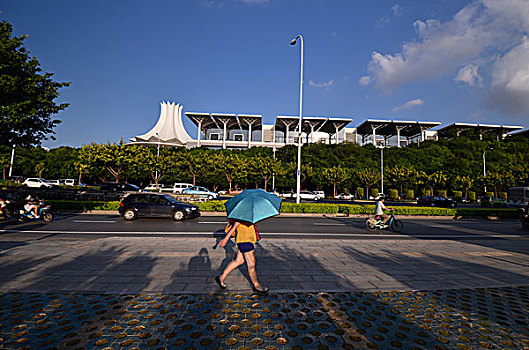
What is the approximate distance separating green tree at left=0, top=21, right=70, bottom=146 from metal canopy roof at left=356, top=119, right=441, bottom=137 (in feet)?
269

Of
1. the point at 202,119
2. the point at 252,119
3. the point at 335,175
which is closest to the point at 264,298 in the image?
the point at 335,175

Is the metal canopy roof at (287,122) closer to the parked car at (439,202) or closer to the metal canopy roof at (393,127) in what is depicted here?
the metal canopy roof at (393,127)

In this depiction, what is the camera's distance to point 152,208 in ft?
44.8

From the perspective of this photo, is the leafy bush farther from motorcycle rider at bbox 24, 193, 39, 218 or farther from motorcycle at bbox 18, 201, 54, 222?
motorcycle rider at bbox 24, 193, 39, 218

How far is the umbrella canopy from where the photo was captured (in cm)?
386

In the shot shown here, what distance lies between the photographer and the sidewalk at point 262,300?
300 centimetres

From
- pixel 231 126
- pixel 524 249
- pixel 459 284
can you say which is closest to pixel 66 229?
pixel 459 284

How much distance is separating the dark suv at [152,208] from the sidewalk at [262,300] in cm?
634

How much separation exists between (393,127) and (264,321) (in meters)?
94.5

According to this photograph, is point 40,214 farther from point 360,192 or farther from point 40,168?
point 40,168

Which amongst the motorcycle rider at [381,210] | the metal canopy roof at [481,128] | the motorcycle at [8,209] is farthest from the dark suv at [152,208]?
the metal canopy roof at [481,128]

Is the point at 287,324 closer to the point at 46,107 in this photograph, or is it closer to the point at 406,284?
the point at 406,284

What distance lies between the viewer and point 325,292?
442 centimetres

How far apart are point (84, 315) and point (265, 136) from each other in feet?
282
